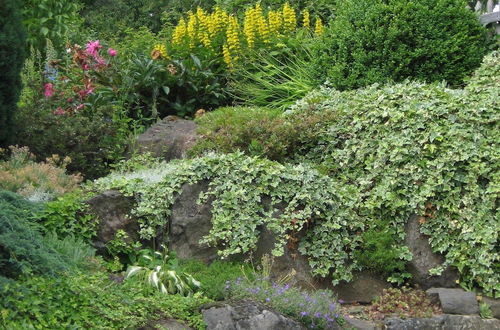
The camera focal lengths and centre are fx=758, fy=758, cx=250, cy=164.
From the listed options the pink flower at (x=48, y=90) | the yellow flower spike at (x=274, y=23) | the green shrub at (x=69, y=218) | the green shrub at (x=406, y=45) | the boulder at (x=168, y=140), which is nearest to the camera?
the green shrub at (x=69, y=218)

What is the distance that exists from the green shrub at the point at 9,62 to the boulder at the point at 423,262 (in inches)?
165

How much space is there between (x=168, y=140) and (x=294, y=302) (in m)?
3.39

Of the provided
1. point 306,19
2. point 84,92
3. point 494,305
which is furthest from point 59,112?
point 494,305

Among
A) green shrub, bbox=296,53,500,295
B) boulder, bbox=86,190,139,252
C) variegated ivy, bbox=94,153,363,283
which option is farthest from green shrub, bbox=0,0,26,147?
green shrub, bbox=296,53,500,295

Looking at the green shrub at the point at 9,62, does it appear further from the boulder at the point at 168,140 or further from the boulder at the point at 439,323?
the boulder at the point at 439,323

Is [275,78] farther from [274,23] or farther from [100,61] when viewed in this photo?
[100,61]

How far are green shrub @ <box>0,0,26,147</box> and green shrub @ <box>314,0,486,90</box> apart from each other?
3614mm

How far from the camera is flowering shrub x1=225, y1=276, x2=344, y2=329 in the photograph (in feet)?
18.6

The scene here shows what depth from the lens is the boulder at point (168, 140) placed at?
8.40 m

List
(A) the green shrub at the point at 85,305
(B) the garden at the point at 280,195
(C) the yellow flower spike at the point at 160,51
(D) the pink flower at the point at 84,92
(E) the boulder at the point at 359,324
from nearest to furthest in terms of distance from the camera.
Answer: (A) the green shrub at the point at 85,305 < (B) the garden at the point at 280,195 < (E) the boulder at the point at 359,324 < (D) the pink flower at the point at 84,92 < (C) the yellow flower spike at the point at 160,51

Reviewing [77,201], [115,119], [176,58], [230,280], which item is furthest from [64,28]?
[230,280]

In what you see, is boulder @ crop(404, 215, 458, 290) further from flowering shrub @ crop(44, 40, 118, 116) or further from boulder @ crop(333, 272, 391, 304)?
flowering shrub @ crop(44, 40, 118, 116)

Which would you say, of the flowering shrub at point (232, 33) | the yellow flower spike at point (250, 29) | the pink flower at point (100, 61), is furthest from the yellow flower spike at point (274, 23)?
the pink flower at point (100, 61)

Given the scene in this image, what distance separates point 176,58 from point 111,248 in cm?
511
